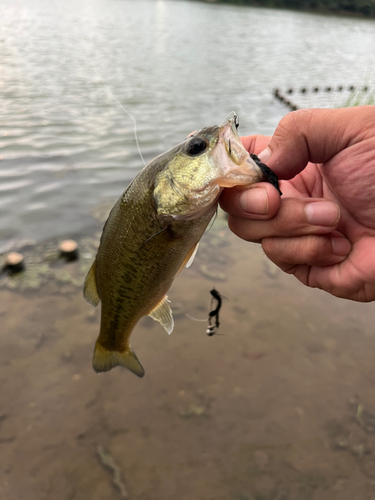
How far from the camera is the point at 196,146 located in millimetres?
1783

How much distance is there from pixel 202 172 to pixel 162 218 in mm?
346

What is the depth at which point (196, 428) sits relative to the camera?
3.07 metres

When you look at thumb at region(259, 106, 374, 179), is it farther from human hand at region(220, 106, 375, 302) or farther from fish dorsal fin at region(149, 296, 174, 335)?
fish dorsal fin at region(149, 296, 174, 335)

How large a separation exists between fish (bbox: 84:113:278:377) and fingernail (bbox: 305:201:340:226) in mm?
281

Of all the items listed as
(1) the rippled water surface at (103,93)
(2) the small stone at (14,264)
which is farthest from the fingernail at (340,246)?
(1) the rippled water surface at (103,93)

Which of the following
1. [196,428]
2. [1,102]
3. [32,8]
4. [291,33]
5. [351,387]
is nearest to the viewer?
[196,428]

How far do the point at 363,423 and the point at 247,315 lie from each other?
160cm

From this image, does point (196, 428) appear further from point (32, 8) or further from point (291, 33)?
point (291, 33)

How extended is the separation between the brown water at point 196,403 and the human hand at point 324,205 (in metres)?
1.62

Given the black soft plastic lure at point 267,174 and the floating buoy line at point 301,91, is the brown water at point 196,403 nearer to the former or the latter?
the black soft plastic lure at point 267,174

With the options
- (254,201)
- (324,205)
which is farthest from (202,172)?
(324,205)

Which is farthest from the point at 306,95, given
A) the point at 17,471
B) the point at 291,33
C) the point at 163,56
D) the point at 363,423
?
the point at 291,33

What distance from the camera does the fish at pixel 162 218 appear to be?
1.73 metres

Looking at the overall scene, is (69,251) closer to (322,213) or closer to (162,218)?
(162,218)
